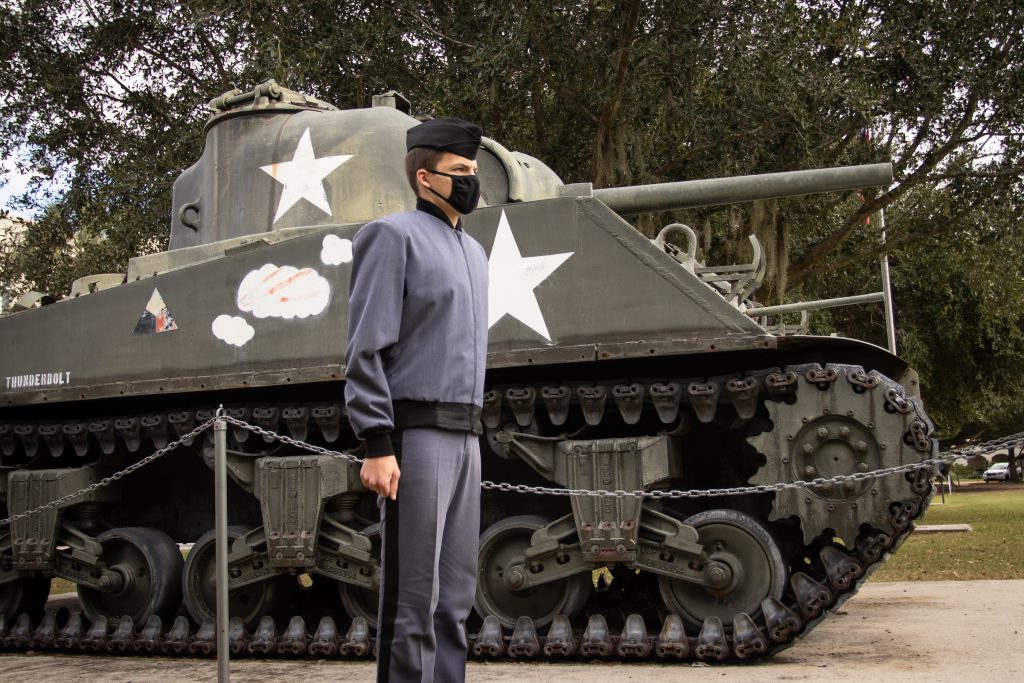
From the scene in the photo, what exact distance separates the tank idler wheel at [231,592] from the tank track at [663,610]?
179 mm

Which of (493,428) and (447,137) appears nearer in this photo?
(447,137)

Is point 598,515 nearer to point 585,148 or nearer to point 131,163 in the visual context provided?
point 585,148

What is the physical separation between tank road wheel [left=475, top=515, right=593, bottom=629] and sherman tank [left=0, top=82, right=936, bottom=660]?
0.7 inches

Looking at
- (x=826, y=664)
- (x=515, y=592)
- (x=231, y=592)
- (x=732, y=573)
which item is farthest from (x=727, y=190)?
(x=231, y=592)

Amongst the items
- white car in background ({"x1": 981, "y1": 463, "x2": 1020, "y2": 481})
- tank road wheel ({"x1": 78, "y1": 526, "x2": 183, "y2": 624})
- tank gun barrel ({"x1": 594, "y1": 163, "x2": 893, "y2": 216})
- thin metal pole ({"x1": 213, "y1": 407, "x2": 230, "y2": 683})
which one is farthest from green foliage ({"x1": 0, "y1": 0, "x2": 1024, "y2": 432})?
white car in background ({"x1": 981, "y1": 463, "x2": 1020, "y2": 481})

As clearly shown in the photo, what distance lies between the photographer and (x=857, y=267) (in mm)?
20438

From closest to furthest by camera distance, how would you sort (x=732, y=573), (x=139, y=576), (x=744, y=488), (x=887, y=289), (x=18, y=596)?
1. (x=744, y=488)
2. (x=732, y=573)
3. (x=139, y=576)
4. (x=18, y=596)
5. (x=887, y=289)

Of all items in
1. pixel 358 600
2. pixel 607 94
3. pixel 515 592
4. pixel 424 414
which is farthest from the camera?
pixel 607 94

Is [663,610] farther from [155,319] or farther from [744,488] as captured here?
[155,319]

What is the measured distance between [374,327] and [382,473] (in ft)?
1.54

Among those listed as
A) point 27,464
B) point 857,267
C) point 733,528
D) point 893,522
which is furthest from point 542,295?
point 857,267

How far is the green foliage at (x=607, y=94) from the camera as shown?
1388 cm

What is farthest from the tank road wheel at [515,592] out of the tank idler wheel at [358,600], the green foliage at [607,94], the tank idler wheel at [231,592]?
the green foliage at [607,94]

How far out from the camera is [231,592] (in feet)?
26.1
